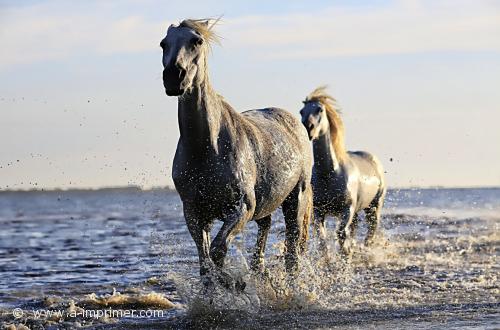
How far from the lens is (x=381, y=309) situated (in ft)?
26.0

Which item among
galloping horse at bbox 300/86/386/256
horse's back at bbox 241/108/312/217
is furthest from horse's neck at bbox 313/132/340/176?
horse's back at bbox 241/108/312/217

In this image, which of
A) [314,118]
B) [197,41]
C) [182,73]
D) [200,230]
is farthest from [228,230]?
[314,118]

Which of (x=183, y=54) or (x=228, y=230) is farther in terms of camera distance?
(x=228, y=230)

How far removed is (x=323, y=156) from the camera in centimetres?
1270

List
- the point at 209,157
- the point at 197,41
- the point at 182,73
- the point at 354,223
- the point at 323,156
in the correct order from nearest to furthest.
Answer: the point at 182,73 < the point at 197,41 < the point at 209,157 < the point at 323,156 < the point at 354,223

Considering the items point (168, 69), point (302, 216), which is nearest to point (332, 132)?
point (302, 216)

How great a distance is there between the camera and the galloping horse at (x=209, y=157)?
667 centimetres

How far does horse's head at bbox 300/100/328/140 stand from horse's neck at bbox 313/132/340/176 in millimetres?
152

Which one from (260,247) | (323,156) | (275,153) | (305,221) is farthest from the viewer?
(323,156)

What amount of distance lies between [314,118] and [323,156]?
66cm

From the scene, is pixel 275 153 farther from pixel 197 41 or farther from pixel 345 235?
pixel 345 235

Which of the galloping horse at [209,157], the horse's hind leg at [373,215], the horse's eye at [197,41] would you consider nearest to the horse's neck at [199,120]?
the galloping horse at [209,157]

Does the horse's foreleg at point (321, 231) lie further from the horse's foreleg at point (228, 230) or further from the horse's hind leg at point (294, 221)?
the horse's foreleg at point (228, 230)

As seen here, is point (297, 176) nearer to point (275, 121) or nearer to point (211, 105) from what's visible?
point (275, 121)
